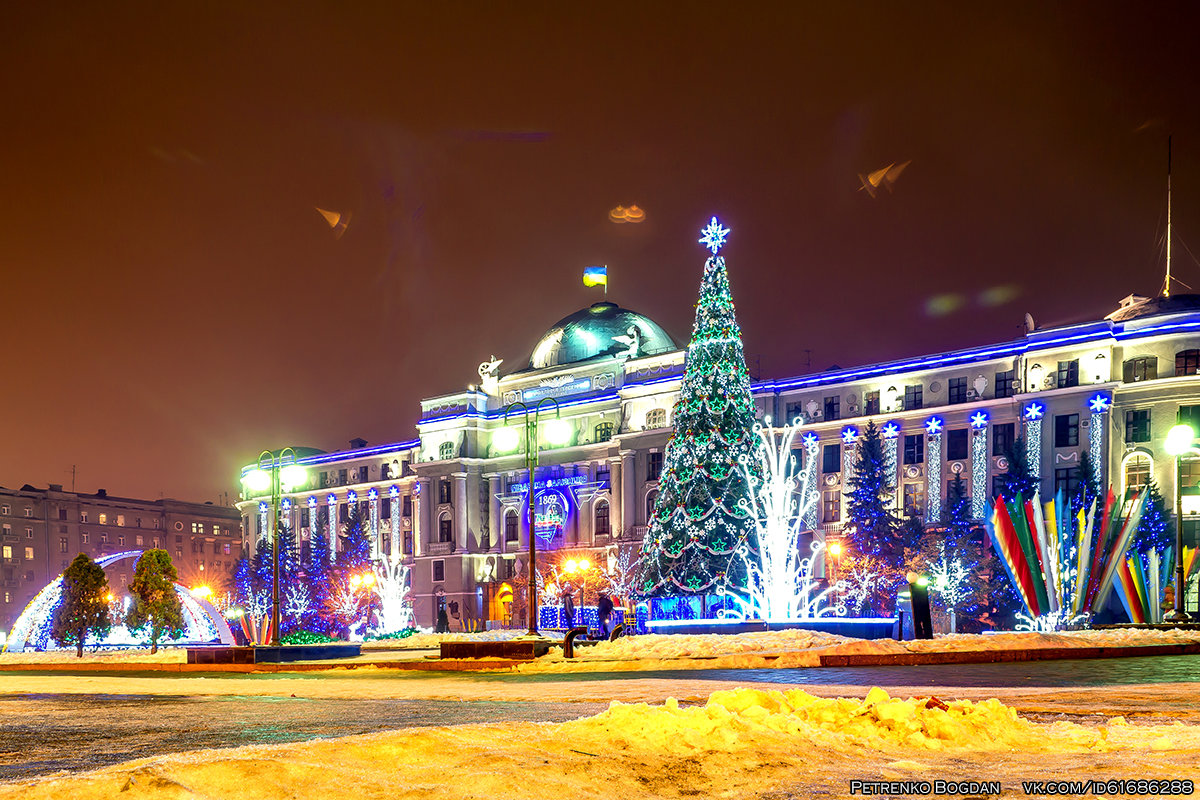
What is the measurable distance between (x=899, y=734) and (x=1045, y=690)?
6100mm

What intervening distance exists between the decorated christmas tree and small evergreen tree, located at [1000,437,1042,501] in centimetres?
1495

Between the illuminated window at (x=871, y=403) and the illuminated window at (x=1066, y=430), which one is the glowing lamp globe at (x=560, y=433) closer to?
→ the illuminated window at (x=871, y=403)

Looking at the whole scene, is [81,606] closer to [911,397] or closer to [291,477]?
[911,397]

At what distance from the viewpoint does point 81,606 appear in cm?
3872

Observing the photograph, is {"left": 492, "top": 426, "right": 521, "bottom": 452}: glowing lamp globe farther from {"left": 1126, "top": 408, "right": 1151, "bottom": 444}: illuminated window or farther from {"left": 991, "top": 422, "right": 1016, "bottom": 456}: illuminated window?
{"left": 1126, "top": 408, "right": 1151, "bottom": 444}: illuminated window

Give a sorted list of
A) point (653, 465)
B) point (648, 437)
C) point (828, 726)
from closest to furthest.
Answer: point (828, 726)
point (648, 437)
point (653, 465)

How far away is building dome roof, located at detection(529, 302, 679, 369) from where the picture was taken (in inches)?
3169

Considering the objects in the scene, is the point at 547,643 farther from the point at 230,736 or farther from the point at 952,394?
the point at 952,394

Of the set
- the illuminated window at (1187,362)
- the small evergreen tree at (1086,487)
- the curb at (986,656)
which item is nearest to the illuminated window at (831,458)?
the small evergreen tree at (1086,487)

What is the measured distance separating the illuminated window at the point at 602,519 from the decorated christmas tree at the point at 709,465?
32513 millimetres

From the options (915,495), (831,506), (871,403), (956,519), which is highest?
(871,403)

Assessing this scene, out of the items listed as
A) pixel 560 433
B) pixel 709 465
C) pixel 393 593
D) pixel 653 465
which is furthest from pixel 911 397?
pixel 393 593

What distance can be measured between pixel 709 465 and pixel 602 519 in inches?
1391

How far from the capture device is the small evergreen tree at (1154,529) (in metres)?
47.9
